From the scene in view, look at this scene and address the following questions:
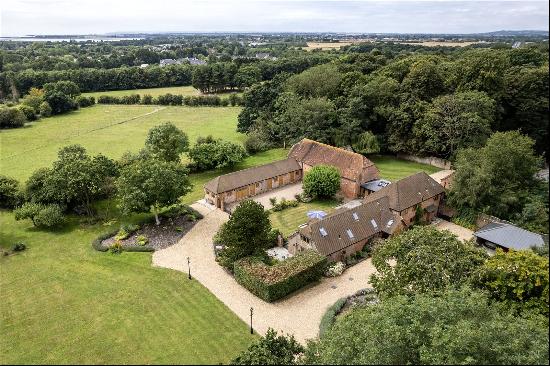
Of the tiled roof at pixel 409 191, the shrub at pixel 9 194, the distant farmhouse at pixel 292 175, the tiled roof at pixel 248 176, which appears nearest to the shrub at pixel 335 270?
the tiled roof at pixel 409 191

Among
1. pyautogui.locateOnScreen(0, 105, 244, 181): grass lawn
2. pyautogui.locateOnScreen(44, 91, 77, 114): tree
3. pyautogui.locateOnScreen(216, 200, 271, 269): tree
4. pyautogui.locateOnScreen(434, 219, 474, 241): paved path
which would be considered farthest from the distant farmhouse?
pyautogui.locateOnScreen(44, 91, 77, 114): tree

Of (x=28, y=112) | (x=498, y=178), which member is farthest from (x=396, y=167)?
(x=28, y=112)

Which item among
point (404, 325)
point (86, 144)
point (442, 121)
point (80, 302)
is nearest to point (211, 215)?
point (80, 302)

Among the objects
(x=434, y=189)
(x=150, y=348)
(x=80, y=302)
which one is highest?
(x=150, y=348)

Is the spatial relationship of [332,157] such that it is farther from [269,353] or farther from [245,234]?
[269,353]

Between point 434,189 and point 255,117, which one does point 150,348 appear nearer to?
point 434,189

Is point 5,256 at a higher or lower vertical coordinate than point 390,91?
lower

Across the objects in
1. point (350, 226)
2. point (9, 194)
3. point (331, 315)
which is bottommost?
point (331, 315)

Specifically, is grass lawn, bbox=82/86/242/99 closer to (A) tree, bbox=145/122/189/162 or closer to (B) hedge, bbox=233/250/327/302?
(A) tree, bbox=145/122/189/162
